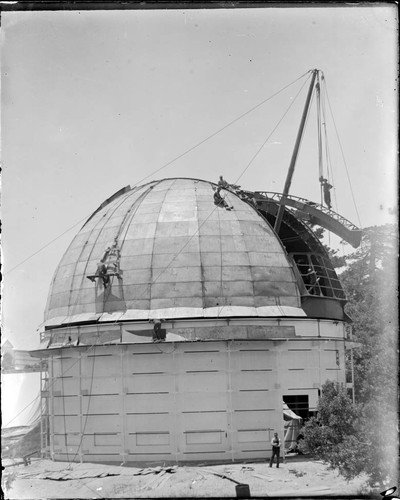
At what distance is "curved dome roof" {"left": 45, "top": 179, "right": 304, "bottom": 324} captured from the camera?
3266 centimetres

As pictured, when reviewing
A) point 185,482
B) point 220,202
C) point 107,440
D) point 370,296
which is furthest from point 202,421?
point 370,296

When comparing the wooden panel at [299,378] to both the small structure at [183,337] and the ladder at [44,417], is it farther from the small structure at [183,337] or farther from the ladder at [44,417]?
the ladder at [44,417]

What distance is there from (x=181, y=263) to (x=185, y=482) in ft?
31.3

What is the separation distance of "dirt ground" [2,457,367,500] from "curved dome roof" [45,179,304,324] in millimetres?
6517

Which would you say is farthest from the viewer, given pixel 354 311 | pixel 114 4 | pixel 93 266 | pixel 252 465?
pixel 354 311

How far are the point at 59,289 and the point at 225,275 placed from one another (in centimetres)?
880

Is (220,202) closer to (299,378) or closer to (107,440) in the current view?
(299,378)

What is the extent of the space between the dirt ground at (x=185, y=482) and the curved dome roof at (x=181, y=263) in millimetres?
6517

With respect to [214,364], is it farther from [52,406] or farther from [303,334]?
[52,406]

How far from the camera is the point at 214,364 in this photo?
103ft

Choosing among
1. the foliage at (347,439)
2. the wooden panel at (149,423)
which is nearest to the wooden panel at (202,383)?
the wooden panel at (149,423)

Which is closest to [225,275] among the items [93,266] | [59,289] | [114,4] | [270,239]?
[270,239]

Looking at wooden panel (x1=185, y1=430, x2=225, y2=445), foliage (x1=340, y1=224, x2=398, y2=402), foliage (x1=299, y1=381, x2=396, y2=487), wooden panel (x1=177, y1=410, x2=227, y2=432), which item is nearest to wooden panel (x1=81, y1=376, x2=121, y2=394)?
wooden panel (x1=177, y1=410, x2=227, y2=432)

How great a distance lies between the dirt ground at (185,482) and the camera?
2602cm
